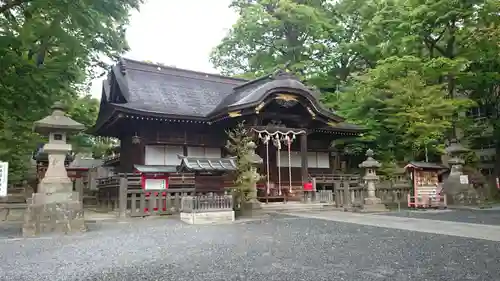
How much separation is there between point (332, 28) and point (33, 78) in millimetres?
20074

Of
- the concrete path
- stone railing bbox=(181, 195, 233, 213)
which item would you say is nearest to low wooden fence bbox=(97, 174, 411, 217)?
stone railing bbox=(181, 195, 233, 213)

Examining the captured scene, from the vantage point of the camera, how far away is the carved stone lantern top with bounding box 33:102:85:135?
29.4 ft

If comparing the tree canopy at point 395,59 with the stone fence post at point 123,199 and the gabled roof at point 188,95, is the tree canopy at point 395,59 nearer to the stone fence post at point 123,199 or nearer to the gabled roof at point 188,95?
the gabled roof at point 188,95

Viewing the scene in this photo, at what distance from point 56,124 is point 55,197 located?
1842mm

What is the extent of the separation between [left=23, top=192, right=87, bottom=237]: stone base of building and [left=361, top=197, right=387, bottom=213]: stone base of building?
9387mm

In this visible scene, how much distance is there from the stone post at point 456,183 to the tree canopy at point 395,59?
0.85 meters

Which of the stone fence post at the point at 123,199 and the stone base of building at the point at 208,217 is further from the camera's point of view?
the stone fence post at the point at 123,199

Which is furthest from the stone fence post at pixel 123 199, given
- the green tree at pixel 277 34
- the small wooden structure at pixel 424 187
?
Answer: the green tree at pixel 277 34

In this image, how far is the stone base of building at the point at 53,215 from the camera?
8.22 meters

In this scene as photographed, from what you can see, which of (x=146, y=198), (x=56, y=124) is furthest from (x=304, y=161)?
(x=56, y=124)

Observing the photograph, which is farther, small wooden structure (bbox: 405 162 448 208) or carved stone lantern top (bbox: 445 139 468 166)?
carved stone lantern top (bbox: 445 139 468 166)

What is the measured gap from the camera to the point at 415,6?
60.3 ft

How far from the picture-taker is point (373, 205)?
43.5ft

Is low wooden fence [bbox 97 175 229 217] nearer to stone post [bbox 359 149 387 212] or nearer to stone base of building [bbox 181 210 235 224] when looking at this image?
stone base of building [bbox 181 210 235 224]
